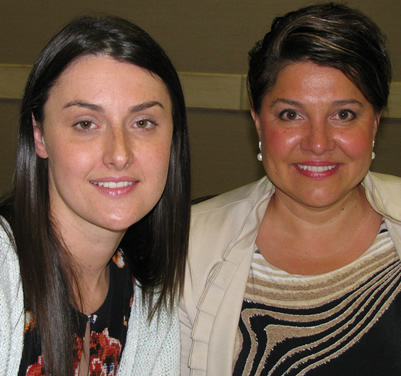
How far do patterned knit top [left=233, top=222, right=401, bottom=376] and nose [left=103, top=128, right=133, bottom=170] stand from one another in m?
0.69

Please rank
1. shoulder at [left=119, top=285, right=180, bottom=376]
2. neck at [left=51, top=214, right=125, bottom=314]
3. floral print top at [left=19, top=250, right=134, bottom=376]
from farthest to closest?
shoulder at [left=119, top=285, right=180, bottom=376] < neck at [left=51, top=214, right=125, bottom=314] < floral print top at [left=19, top=250, right=134, bottom=376]

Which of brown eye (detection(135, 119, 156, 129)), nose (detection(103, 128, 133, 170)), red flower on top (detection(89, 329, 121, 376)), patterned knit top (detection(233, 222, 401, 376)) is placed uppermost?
brown eye (detection(135, 119, 156, 129))

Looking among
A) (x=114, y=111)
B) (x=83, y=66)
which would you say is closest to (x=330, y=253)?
(x=114, y=111)

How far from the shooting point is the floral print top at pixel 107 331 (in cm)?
128

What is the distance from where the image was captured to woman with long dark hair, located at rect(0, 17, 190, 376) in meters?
1.22

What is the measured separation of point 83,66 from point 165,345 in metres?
0.95

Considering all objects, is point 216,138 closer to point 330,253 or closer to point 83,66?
point 330,253

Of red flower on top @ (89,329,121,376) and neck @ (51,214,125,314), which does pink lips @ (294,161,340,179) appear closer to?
neck @ (51,214,125,314)

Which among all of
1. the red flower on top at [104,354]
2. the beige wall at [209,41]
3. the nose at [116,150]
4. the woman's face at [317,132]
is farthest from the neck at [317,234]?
the beige wall at [209,41]

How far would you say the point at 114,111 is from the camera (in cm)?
122

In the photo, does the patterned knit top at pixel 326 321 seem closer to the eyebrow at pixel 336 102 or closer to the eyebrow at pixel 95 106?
the eyebrow at pixel 336 102

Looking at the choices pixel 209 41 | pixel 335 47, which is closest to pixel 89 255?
pixel 335 47

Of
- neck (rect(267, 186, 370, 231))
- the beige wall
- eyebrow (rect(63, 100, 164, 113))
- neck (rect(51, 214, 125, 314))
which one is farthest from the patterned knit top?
the beige wall

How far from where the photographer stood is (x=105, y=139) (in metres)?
1.22
